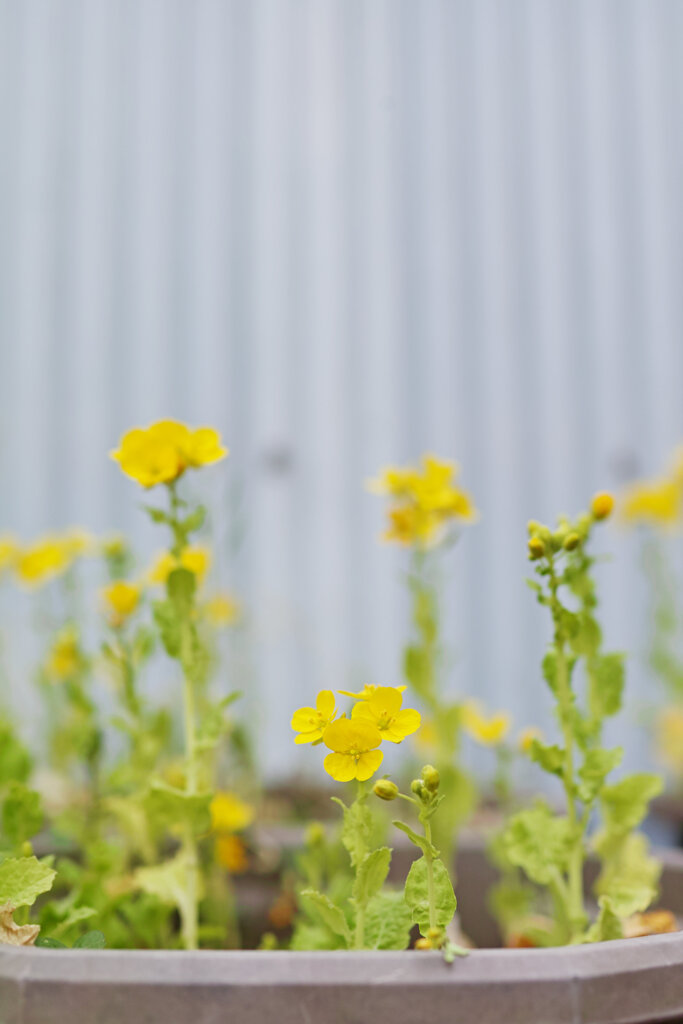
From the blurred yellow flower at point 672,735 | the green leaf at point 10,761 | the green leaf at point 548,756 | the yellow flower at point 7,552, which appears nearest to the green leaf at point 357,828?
the green leaf at point 548,756

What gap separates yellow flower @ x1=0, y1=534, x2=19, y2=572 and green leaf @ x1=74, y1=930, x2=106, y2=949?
514mm

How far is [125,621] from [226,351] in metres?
1.51

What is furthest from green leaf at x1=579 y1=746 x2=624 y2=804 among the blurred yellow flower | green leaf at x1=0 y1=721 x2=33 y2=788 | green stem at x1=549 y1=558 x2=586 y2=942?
the blurred yellow flower

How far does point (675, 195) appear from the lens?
7.27 feet

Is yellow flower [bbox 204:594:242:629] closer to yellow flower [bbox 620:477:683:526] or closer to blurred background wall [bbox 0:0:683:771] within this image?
yellow flower [bbox 620:477:683:526]

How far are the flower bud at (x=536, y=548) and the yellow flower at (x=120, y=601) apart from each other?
29 centimetres

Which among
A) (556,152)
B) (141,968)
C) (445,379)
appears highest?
(556,152)

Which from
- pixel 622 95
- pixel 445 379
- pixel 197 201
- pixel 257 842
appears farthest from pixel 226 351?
pixel 257 842

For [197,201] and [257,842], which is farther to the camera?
[197,201]

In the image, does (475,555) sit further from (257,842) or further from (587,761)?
(587,761)

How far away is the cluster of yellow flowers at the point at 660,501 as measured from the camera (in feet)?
3.51

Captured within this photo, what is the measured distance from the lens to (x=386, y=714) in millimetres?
365

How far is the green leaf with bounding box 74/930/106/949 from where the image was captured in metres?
0.38

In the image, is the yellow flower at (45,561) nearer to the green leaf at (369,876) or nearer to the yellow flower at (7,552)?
the yellow flower at (7,552)
